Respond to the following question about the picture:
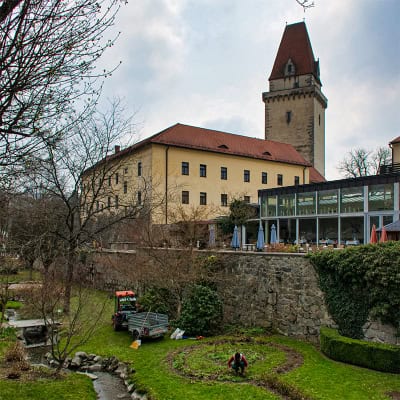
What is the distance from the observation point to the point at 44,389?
33.7 feet

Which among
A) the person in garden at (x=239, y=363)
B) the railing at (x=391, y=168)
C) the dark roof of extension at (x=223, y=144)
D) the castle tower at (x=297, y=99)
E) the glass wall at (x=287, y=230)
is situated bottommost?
the person in garden at (x=239, y=363)

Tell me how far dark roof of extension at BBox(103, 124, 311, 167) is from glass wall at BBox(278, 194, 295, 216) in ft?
37.9

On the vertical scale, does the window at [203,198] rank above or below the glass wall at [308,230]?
above

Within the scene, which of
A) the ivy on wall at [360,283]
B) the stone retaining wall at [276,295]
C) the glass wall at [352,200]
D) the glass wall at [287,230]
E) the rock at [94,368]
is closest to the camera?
the ivy on wall at [360,283]

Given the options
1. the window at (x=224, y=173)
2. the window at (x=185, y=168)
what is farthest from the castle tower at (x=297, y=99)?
the window at (x=185, y=168)

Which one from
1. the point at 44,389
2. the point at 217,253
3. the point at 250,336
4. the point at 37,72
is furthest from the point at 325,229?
the point at 37,72

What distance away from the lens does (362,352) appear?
38.6 feet

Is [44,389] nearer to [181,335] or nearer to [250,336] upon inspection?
[181,335]

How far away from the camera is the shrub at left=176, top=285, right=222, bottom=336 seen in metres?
16.0

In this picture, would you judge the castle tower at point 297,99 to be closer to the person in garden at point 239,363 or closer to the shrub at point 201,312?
the shrub at point 201,312

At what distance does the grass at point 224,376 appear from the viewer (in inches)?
393

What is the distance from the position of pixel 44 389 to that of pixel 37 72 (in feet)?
27.1

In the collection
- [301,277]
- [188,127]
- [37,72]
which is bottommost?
[301,277]

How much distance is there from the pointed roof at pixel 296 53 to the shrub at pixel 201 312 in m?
42.7
